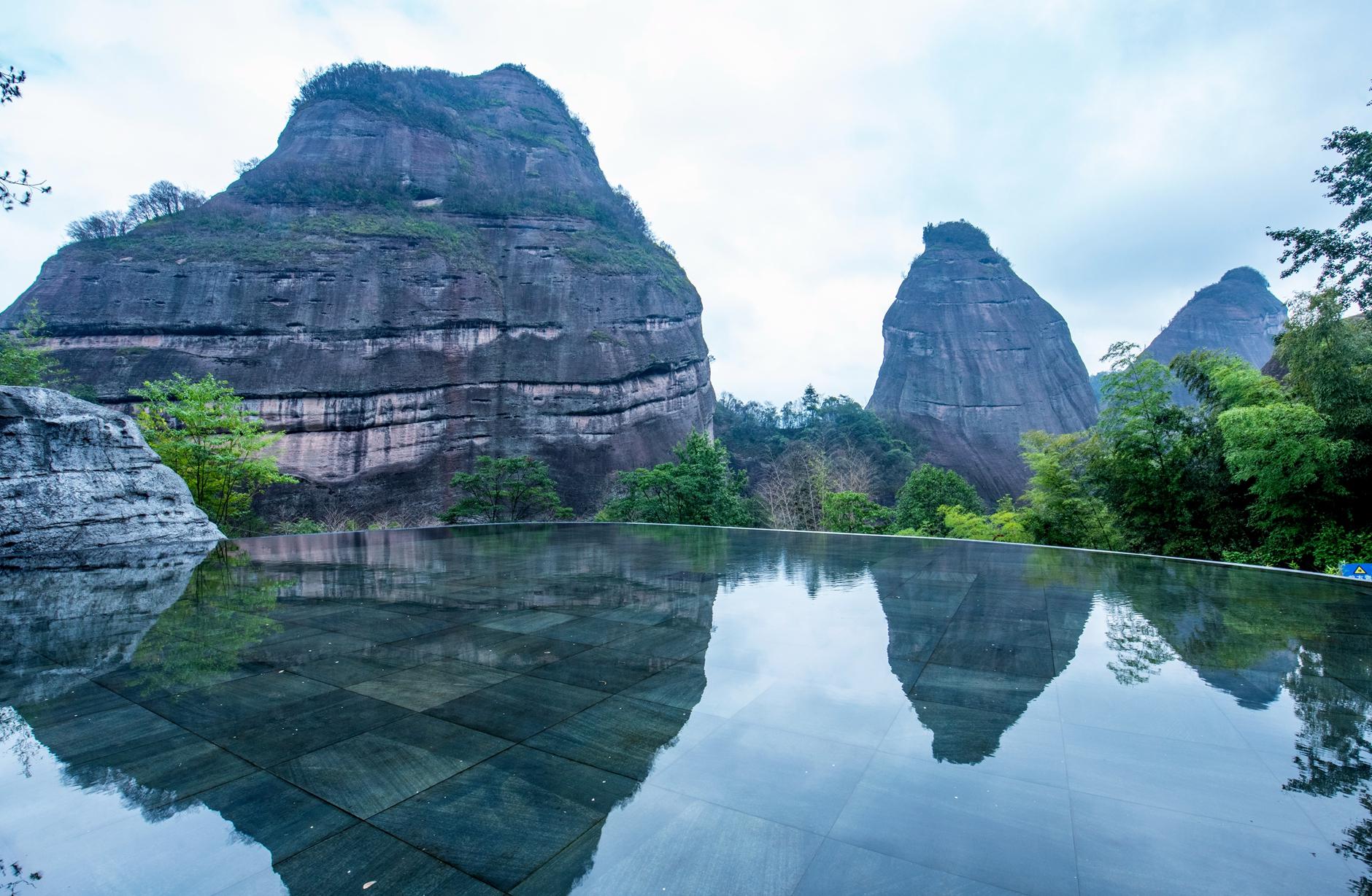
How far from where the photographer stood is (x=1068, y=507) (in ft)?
38.9

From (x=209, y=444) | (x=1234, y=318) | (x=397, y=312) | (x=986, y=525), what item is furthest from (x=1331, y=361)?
(x=1234, y=318)

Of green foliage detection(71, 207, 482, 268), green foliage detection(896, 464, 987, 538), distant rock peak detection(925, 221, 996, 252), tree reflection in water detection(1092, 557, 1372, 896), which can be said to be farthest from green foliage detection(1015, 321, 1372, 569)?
distant rock peak detection(925, 221, 996, 252)

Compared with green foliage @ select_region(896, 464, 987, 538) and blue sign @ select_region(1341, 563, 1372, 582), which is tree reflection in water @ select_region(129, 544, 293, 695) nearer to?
blue sign @ select_region(1341, 563, 1372, 582)

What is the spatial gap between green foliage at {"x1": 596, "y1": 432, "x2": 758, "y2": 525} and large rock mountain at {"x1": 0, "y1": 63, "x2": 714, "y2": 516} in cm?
1139

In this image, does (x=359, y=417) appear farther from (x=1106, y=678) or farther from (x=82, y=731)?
(x=1106, y=678)

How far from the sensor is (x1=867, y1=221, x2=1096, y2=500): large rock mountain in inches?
1805

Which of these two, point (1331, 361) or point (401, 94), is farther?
point (401, 94)

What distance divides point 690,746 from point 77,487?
9.00 meters

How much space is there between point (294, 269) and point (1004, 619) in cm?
3230

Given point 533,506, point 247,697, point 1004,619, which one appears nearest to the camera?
point 247,697

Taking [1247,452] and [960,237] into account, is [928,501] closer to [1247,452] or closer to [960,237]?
→ [1247,452]

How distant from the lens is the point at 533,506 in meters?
19.5

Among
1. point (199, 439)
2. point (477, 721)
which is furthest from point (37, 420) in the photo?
point (477, 721)

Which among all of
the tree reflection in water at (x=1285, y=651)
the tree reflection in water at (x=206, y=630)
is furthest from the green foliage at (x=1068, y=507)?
the tree reflection in water at (x=206, y=630)
